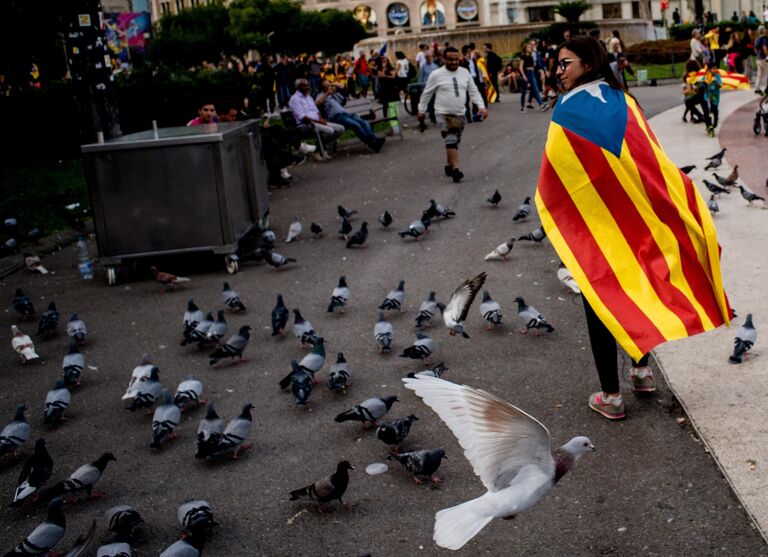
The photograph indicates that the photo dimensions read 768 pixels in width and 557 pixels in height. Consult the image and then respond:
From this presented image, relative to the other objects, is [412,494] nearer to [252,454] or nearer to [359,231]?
[252,454]

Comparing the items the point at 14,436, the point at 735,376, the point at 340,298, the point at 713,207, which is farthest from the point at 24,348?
the point at 713,207

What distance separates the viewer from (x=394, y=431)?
546cm

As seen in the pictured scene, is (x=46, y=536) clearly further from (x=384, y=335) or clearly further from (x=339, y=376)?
(x=384, y=335)

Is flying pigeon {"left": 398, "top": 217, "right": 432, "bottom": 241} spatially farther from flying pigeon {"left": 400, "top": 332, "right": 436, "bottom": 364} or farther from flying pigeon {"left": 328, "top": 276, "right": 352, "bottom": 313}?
flying pigeon {"left": 400, "top": 332, "right": 436, "bottom": 364}

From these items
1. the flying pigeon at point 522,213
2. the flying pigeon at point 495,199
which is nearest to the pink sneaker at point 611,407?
the flying pigeon at point 522,213

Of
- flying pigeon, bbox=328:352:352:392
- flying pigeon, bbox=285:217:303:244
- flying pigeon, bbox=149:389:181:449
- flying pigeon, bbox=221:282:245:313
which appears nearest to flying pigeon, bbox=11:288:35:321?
flying pigeon, bbox=221:282:245:313

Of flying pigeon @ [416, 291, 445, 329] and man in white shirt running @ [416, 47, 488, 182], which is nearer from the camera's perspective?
flying pigeon @ [416, 291, 445, 329]

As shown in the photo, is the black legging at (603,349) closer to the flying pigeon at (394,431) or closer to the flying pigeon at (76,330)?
the flying pigeon at (394,431)

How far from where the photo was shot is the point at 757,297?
749 centimetres

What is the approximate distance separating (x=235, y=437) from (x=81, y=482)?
0.86 meters

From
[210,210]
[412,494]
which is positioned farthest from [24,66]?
[412,494]

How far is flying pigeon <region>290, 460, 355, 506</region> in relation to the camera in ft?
15.9

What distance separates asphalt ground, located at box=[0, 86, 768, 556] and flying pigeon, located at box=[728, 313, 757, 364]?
521 millimetres

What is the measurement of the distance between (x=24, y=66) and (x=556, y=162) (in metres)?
25.2
